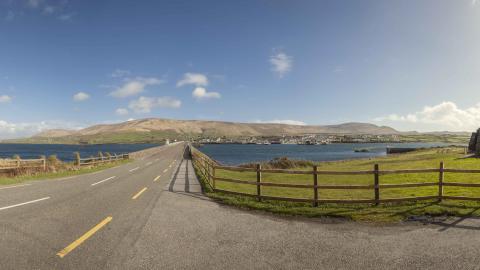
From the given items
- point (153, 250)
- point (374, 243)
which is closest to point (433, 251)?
point (374, 243)

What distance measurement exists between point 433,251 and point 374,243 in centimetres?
113

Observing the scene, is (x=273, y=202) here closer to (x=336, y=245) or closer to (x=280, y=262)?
(x=336, y=245)

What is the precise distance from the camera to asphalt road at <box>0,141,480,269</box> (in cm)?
528

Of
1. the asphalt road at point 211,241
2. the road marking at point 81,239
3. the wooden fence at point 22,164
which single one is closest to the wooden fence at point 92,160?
the wooden fence at point 22,164

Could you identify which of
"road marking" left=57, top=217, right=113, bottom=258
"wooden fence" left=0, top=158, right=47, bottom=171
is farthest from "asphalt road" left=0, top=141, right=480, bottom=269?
"wooden fence" left=0, top=158, right=47, bottom=171

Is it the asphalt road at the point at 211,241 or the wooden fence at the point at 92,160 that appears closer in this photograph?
the asphalt road at the point at 211,241

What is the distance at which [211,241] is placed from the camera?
256 inches

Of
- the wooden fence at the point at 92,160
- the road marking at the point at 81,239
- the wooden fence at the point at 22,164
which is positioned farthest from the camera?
the wooden fence at the point at 92,160

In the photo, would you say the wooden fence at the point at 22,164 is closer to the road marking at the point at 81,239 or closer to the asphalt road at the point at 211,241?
the asphalt road at the point at 211,241

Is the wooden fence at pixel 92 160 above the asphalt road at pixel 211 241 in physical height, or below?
below

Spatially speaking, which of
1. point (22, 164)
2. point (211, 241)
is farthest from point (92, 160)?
point (211, 241)

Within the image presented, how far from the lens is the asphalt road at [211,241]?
5277mm

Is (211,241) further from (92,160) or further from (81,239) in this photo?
(92,160)

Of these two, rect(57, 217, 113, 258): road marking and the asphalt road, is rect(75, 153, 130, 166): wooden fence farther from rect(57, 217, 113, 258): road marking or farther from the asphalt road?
rect(57, 217, 113, 258): road marking
